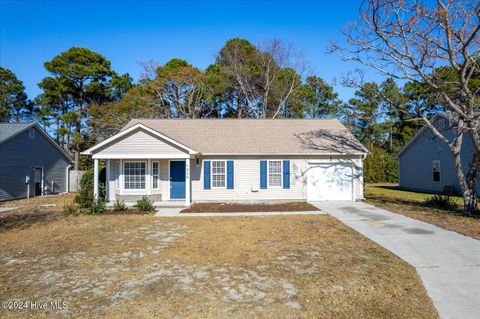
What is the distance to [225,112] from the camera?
35688mm

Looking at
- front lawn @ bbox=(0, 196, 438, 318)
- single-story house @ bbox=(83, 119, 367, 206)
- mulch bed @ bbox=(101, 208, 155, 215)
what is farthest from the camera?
single-story house @ bbox=(83, 119, 367, 206)

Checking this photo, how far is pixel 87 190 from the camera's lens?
50.8 feet

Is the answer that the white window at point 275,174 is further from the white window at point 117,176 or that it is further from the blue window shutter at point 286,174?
the white window at point 117,176

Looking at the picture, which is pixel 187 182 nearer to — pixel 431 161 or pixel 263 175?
pixel 263 175

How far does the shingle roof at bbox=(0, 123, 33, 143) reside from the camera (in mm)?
19491

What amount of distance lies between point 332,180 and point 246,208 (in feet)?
18.0

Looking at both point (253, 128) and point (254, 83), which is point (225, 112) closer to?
point (254, 83)

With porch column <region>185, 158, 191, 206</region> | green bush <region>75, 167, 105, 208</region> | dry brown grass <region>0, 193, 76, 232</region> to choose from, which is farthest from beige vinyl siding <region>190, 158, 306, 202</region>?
dry brown grass <region>0, 193, 76, 232</region>

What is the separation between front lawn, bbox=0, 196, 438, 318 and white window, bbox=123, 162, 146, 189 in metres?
5.94

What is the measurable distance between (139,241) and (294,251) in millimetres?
4402

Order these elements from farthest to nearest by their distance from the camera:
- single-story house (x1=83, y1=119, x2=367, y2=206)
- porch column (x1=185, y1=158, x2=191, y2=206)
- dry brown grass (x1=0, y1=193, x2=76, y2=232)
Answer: single-story house (x1=83, y1=119, x2=367, y2=206) < porch column (x1=185, y1=158, x2=191, y2=206) < dry brown grass (x1=0, y1=193, x2=76, y2=232)

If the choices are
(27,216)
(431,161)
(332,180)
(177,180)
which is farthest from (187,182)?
(431,161)

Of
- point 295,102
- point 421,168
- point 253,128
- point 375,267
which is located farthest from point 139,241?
point 295,102

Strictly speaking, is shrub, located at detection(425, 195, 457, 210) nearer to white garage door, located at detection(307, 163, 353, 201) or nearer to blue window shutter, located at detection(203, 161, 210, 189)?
white garage door, located at detection(307, 163, 353, 201)
